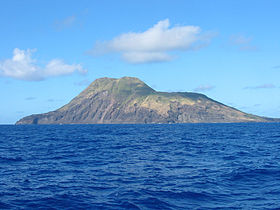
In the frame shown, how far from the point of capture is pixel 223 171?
2638cm

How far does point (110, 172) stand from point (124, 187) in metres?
5.96

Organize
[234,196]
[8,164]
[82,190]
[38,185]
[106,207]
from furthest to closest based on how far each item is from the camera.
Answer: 1. [8,164]
2. [38,185]
3. [82,190]
4. [234,196]
5. [106,207]

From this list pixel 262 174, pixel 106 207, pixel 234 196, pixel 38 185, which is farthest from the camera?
pixel 262 174

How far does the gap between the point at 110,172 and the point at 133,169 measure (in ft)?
9.20

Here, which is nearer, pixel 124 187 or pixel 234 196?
pixel 234 196

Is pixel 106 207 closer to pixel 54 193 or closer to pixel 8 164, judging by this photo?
pixel 54 193

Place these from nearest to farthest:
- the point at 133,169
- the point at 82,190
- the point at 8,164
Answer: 1. the point at 82,190
2. the point at 133,169
3. the point at 8,164

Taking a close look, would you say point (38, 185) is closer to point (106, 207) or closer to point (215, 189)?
point (106, 207)

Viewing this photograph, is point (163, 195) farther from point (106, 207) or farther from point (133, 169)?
point (133, 169)

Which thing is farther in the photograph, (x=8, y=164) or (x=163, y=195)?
(x=8, y=164)

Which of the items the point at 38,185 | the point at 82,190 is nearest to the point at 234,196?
the point at 82,190

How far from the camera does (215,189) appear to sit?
65.7ft

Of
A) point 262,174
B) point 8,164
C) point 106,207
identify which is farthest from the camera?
point 8,164

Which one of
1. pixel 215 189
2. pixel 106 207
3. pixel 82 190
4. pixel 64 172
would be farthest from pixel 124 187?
pixel 64 172
